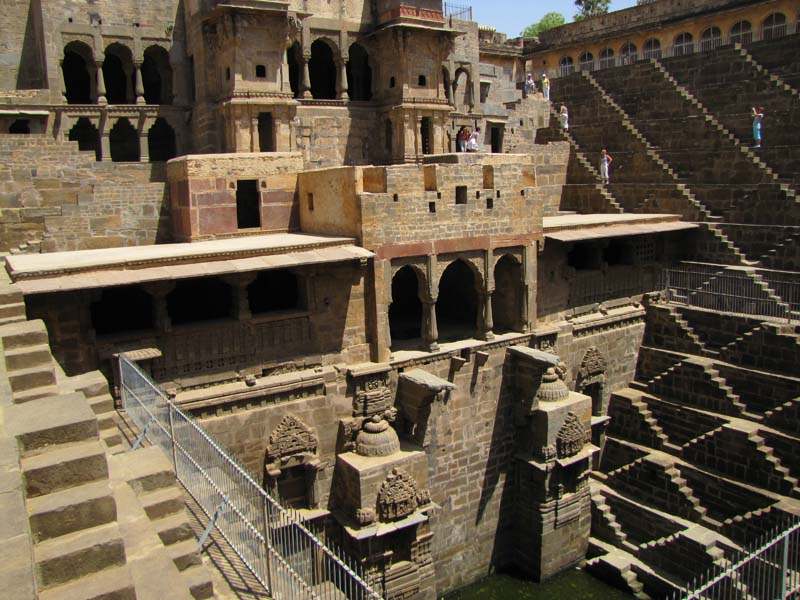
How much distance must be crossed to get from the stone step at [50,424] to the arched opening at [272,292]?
11.4 metres

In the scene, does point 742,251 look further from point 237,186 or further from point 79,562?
point 79,562

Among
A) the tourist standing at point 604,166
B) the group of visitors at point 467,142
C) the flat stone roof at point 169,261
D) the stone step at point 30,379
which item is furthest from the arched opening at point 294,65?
the stone step at point 30,379

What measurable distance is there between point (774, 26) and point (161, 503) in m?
32.5

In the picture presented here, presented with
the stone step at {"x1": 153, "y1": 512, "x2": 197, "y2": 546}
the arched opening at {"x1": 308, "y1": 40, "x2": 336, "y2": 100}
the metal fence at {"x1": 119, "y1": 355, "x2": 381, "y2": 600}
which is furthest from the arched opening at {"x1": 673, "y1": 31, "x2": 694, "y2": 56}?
the stone step at {"x1": 153, "y1": 512, "x2": 197, "y2": 546}

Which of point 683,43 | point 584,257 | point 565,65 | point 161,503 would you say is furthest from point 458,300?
point 565,65

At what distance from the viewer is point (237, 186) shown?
17422 millimetres

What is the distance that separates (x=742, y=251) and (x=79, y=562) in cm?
1988

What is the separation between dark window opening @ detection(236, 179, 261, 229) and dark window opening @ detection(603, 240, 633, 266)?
10.1 m

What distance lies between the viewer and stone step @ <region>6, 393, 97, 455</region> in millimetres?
5039

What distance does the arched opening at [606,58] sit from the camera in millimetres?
37312

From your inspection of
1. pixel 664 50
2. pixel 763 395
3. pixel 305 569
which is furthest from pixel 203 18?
pixel 664 50

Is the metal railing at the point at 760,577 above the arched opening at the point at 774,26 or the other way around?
the other way around

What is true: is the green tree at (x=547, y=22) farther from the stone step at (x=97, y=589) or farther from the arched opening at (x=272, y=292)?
the stone step at (x=97, y=589)

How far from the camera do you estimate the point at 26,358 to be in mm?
8219
